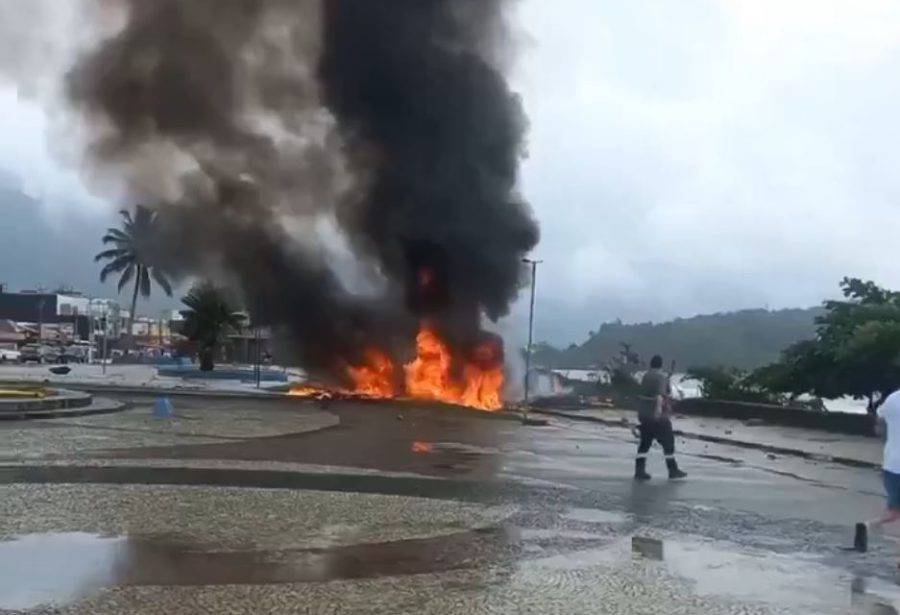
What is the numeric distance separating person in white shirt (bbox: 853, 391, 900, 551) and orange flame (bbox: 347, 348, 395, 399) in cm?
3167

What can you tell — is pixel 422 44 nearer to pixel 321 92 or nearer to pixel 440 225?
pixel 321 92

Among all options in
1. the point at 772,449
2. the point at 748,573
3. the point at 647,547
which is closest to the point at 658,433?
the point at 647,547

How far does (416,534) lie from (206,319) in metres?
51.2

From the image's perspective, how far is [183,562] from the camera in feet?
25.0

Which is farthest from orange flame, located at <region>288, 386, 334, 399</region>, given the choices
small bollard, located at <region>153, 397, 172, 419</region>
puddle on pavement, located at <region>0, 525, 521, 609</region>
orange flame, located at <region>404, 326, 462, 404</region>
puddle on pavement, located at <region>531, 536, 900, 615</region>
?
puddle on pavement, located at <region>531, 536, 900, 615</region>

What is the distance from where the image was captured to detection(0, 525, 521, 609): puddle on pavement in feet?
22.6

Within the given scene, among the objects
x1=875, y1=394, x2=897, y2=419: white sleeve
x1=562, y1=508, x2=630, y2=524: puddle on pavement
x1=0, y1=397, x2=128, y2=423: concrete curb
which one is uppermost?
x1=875, y1=394, x2=897, y2=419: white sleeve

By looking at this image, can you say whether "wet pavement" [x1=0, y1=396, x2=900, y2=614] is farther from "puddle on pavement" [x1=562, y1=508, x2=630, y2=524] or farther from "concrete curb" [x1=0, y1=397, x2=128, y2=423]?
"concrete curb" [x1=0, y1=397, x2=128, y2=423]

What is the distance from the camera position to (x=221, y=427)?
2122cm

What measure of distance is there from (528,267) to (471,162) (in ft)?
14.0

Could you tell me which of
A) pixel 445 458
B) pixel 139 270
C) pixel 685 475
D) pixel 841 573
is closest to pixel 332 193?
pixel 445 458

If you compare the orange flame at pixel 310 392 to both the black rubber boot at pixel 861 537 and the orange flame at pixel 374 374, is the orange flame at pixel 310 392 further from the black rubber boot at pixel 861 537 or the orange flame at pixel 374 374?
the black rubber boot at pixel 861 537

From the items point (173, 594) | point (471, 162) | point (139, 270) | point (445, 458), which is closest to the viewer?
point (173, 594)

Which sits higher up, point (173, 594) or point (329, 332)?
point (329, 332)
